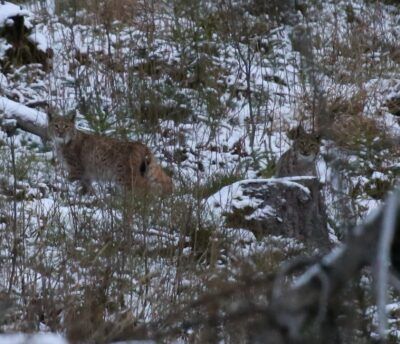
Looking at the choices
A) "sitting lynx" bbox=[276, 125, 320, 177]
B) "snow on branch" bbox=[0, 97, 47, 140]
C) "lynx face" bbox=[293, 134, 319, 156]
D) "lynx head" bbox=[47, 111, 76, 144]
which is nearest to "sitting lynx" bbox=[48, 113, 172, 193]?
"lynx head" bbox=[47, 111, 76, 144]

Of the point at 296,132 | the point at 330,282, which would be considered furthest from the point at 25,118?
the point at 330,282

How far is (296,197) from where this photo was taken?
788cm

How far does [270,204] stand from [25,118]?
2.96 metres

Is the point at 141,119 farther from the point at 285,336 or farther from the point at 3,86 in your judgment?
the point at 285,336

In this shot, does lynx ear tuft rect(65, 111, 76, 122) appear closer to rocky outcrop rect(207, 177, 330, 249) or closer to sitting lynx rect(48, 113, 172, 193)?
sitting lynx rect(48, 113, 172, 193)

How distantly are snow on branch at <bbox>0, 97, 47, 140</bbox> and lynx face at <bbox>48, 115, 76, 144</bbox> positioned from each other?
0.18 meters

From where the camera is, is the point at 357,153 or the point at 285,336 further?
the point at 357,153

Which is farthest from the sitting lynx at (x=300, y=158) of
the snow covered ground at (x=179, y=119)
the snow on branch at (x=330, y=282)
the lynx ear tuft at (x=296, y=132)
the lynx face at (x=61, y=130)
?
the snow on branch at (x=330, y=282)

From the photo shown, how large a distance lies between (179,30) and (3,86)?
2210 mm

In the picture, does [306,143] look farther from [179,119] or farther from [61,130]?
[61,130]

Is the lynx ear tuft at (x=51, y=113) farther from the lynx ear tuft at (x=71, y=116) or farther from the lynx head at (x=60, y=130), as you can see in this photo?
the lynx ear tuft at (x=71, y=116)

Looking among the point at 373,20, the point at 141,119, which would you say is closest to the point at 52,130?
the point at 141,119

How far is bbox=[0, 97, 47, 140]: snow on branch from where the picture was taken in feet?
32.3

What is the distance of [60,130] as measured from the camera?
31.6 ft
